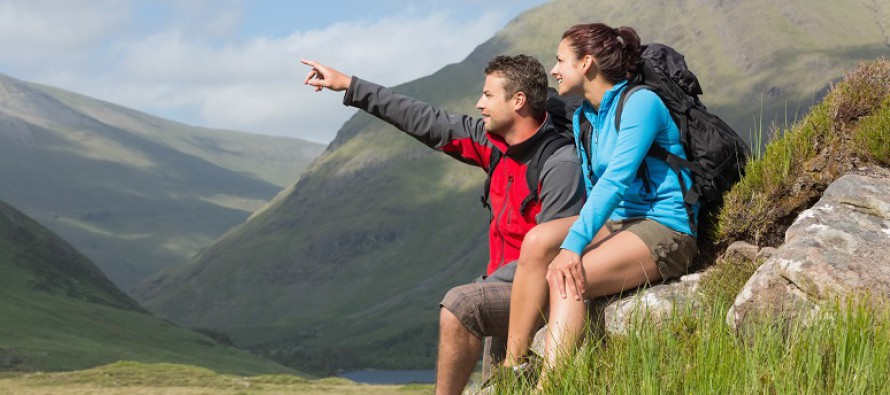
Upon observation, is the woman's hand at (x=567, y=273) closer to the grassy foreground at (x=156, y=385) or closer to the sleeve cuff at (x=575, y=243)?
the sleeve cuff at (x=575, y=243)

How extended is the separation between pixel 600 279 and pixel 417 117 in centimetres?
245

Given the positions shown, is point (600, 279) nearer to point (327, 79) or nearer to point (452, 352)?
point (452, 352)

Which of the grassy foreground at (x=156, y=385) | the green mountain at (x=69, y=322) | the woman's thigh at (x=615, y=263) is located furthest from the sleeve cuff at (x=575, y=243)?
the green mountain at (x=69, y=322)

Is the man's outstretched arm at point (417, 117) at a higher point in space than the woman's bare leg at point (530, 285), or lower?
higher

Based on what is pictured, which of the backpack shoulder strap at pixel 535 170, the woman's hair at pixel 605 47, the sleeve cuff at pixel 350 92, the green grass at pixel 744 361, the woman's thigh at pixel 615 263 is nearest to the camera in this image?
the green grass at pixel 744 361

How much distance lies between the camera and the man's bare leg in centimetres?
809

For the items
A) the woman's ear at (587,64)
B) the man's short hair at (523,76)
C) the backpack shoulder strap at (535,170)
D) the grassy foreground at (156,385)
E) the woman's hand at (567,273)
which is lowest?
the grassy foreground at (156,385)

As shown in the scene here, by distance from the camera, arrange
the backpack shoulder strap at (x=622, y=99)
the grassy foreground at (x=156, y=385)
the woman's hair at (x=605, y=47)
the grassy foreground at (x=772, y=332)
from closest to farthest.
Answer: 1. the grassy foreground at (x=772, y=332)
2. the backpack shoulder strap at (x=622, y=99)
3. the woman's hair at (x=605, y=47)
4. the grassy foreground at (x=156, y=385)

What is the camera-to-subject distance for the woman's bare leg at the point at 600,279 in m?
7.61

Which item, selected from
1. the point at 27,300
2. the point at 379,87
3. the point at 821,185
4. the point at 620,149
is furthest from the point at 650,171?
the point at 27,300


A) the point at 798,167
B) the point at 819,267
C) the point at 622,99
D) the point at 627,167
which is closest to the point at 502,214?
the point at 627,167

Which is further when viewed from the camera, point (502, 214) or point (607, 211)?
point (502, 214)

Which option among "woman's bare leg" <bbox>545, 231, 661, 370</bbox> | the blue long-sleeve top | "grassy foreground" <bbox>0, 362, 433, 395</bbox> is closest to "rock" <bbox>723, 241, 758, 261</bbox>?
the blue long-sleeve top

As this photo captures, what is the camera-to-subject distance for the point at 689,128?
850cm
